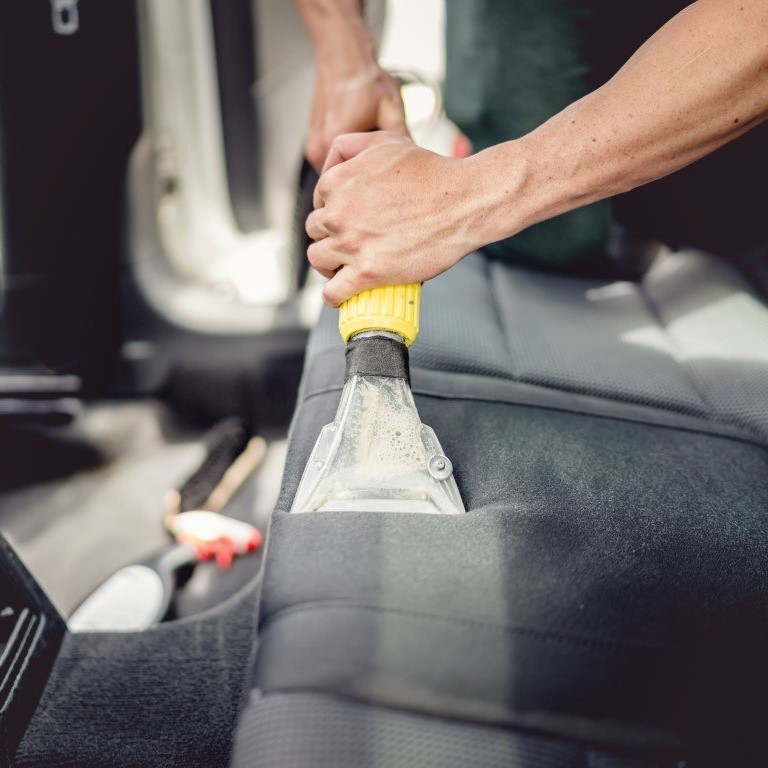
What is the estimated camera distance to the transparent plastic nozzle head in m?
0.61

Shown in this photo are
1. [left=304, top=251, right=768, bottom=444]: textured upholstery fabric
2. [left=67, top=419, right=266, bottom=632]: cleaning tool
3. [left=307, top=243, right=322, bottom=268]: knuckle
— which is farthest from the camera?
[left=67, top=419, right=266, bottom=632]: cleaning tool

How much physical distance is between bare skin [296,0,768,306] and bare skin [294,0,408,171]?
17 cm

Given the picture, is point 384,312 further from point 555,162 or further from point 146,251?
point 146,251

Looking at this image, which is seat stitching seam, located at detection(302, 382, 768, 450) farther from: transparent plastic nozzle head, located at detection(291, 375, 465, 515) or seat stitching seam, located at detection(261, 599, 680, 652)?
seat stitching seam, located at detection(261, 599, 680, 652)

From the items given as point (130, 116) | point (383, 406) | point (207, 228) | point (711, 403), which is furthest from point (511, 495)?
point (207, 228)

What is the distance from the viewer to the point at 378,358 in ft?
2.18

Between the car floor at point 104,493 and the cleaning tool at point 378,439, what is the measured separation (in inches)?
23.4

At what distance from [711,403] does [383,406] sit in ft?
1.48

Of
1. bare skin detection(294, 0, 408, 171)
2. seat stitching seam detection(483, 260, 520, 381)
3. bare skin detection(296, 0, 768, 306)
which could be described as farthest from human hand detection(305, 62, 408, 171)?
seat stitching seam detection(483, 260, 520, 381)

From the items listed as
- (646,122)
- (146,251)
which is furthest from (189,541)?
(646,122)

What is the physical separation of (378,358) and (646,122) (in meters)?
→ 0.31

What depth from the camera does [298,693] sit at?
47cm

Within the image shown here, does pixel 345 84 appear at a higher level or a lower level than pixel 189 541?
higher

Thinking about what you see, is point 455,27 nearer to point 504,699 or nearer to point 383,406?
point 383,406
